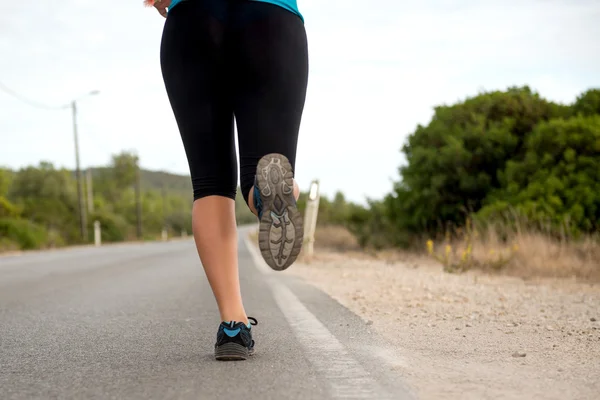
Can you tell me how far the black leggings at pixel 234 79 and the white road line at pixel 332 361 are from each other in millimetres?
799

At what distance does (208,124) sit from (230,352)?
0.96 m

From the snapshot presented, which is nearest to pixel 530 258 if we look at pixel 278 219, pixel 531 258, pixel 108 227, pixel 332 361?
pixel 531 258

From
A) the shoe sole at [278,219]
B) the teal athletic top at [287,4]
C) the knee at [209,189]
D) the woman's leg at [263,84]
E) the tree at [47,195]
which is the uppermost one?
the tree at [47,195]

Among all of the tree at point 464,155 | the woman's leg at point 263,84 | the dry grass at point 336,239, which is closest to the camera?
the woman's leg at point 263,84

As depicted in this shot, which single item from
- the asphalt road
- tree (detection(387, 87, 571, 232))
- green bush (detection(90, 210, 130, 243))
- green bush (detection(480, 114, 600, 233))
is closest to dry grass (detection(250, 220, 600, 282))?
green bush (detection(480, 114, 600, 233))

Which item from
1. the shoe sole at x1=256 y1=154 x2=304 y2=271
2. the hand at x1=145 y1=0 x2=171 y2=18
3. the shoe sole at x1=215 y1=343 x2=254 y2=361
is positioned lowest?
the shoe sole at x1=215 y1=343 x2=254 y2=361

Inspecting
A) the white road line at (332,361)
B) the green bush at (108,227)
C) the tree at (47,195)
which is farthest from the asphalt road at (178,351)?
the tree at (47,195)

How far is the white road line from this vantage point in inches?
92.6

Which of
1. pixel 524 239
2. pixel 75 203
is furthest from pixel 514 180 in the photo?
pixel 75 203

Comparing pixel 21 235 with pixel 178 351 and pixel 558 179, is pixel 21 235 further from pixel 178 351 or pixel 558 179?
pixel 178 351

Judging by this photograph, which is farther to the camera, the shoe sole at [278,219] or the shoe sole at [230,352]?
the shoe sole at [230,352]

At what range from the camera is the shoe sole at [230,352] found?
2.87 m

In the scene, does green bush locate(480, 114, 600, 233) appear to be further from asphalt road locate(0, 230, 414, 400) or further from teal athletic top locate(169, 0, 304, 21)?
teal athletic top locate(169, 0, 304, 21)

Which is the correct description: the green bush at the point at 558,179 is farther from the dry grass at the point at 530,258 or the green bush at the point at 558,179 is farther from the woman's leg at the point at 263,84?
the woman's leg at the point at 263,84
